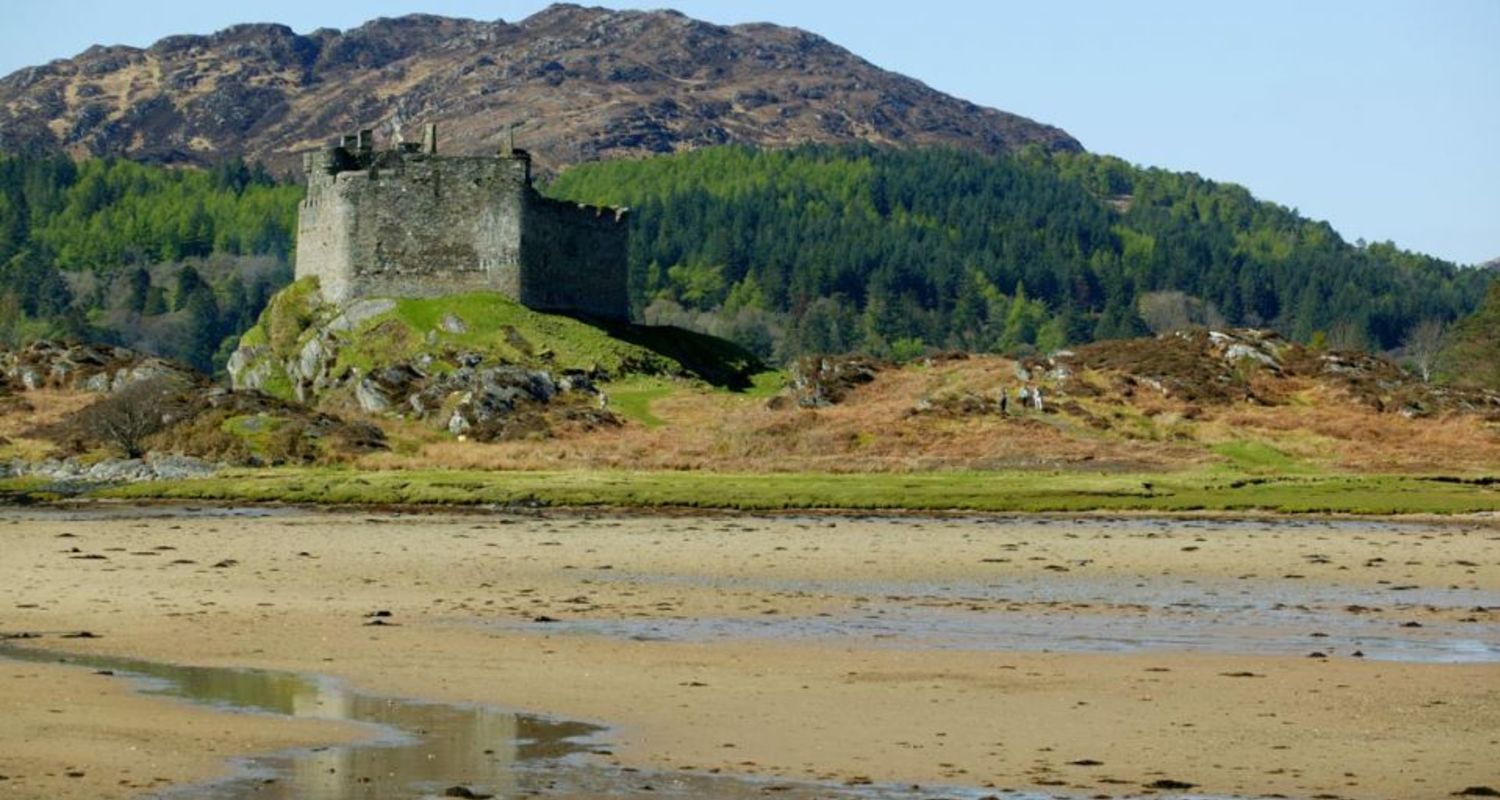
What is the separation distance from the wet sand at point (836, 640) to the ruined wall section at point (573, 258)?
35.1 meters

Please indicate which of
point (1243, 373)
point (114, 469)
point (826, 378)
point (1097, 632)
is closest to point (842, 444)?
point (826, 378)

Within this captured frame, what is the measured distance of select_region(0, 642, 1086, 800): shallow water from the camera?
2162cm

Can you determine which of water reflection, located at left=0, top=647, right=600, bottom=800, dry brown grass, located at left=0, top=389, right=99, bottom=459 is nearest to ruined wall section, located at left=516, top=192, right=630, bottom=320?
dry brown grass, located at left=0, top=389, right=99, bottom=459

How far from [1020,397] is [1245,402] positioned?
24.7 feet

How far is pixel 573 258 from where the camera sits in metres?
91.9

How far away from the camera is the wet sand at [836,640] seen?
23469mm

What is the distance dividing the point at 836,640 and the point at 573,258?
6037 centimetres

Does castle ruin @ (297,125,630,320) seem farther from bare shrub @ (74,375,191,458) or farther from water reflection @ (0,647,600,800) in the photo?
water reflection @ (0,647,600,800)

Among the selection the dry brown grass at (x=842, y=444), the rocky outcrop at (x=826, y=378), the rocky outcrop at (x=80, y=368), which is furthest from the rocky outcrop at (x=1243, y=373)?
the rocky outcrop at (x=80, y=368)

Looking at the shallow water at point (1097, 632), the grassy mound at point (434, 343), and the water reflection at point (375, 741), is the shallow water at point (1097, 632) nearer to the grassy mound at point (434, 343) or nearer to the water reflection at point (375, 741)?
the water reflection at point (375, 741)

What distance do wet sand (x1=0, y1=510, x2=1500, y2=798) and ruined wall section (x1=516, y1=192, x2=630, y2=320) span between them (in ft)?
115

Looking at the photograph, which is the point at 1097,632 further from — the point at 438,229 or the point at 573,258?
the point at 573,258

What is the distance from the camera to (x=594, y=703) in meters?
26.9

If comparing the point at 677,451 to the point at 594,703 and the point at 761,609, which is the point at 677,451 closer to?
the point at 761,609
